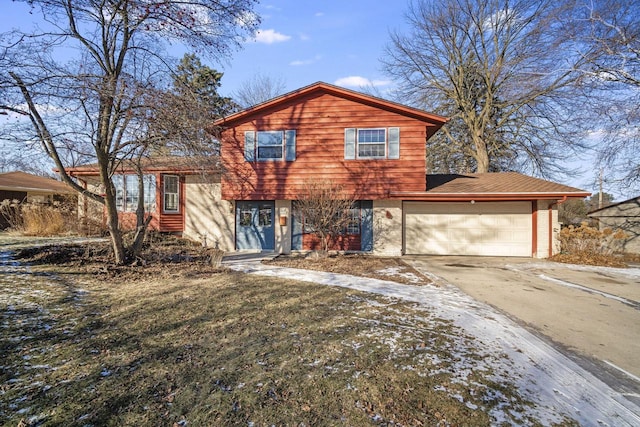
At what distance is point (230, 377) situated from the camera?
2889 millimetres

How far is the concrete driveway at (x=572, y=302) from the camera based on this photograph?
3576 mm

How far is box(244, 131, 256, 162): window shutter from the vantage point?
11352 millimetres

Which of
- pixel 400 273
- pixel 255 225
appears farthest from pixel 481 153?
pixel 255 225

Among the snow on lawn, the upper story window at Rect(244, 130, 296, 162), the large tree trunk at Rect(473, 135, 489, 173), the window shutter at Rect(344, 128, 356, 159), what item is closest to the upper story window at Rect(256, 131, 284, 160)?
the upper story window at Rect(244, 130, 296, 162)

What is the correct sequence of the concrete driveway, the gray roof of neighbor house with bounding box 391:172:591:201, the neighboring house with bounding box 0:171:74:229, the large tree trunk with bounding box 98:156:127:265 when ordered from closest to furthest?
the concrete driveway, the large tree trunk with bounding box 98:156:127:265, the gray roof of neighbor house with bounding box 391:172:591:201, the neighboring house with bounding box 0:171:74:229

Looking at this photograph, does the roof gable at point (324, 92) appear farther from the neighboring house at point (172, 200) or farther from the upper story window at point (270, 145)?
the neighboring house at point (172, 200)

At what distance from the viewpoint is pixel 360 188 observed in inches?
428

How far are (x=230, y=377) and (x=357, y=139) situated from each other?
9.41 m

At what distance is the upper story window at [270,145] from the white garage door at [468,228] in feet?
16.5

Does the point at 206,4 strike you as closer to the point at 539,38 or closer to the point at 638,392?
the point at 638,392

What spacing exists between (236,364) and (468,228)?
11.0 meters

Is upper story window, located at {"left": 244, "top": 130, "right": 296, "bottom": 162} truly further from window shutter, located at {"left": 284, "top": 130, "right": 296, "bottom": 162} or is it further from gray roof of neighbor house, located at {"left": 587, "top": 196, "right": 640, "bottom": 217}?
gray roof of neighbor house, located at {"left": 587, "top": 196, "right": 640, "bottom": 217}

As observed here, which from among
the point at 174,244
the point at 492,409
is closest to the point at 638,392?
the point at 492,409

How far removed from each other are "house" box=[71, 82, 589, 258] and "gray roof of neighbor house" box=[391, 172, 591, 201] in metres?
0.03
